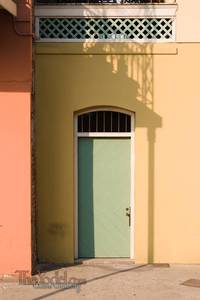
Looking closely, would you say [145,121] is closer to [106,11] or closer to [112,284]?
[106,11]

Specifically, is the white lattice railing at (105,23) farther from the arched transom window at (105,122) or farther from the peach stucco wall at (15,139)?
the arched transom window at (105,122)

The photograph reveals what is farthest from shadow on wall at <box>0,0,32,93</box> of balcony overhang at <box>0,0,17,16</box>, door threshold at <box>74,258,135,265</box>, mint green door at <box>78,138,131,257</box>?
door threshold at <box>74,258,135,265</box>

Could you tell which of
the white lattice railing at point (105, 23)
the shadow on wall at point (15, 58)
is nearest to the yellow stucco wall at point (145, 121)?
the white lattice railing at point (105, 23)

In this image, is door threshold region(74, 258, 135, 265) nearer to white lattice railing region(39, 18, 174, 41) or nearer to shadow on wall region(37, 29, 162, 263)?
shadow on wall region(37, 29, 162, 263)

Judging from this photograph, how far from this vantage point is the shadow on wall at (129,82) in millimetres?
10164

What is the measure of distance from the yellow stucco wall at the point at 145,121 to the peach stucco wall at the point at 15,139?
3.23 feet

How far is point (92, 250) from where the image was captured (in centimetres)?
1045

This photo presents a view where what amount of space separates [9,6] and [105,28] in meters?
2.18

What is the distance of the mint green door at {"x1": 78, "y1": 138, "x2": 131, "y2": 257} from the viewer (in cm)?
1042

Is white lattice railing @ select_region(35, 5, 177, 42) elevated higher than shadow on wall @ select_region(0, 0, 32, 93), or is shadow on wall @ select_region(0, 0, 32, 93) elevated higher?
white lattice railing @ select_region(35, 5, 177, 42)

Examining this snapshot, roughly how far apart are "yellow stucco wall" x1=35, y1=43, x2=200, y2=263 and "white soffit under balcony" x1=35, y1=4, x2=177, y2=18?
0.53m

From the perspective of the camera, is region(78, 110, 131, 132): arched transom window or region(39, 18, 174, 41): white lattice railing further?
region(78, 110, 131, 132): arched transom window

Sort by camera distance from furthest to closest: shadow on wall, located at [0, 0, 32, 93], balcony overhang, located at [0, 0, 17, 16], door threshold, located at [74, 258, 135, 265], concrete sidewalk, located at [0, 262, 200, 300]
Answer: door threshold, located at [74, 258, 135, 265] → shadow on wall, located at [0, 0, 32, 93] → concrete sidewalk, located at [0, 262, 200, 300] → balcony overhang, located at [0, 0, 17, 16]

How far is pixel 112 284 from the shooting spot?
8914 mm
